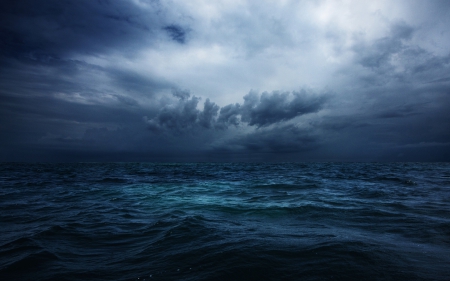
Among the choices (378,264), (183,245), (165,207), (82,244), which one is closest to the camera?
(378,264)

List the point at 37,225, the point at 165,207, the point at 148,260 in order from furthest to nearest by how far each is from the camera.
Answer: the point at 165,207, the point at 37,225, the point at 148,260

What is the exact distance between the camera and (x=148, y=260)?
4.95 m

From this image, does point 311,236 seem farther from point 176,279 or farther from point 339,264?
→ point 176,279

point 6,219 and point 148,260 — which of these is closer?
point 148,260

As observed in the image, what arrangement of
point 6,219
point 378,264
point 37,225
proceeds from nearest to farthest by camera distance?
point 378,264, point 37,225, point 6,219

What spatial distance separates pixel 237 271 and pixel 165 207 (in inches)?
284

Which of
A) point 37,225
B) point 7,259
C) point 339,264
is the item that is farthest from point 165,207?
point 339,264

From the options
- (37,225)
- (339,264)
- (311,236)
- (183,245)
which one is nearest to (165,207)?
(37,225)

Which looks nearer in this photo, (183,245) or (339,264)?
(339,264)

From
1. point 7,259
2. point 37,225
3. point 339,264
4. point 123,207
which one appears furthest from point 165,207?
point 339,264

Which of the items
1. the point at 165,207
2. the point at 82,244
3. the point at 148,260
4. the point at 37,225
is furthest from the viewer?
the point at 165,207

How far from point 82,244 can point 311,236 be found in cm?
603

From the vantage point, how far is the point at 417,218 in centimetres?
812

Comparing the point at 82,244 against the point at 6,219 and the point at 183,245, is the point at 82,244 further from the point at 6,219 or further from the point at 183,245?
the point at 6,219
